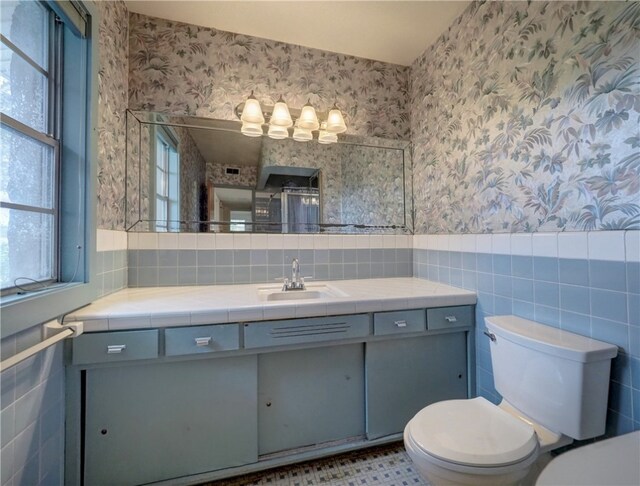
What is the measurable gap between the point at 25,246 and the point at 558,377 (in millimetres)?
2030

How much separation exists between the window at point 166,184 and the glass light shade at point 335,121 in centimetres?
107

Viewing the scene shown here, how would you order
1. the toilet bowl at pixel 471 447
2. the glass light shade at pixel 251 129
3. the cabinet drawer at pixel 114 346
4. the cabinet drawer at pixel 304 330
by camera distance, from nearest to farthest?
the toilet bowl at pixel 471 447, the cabinet drawer at pixel 114 346, the cabinet drawer at pixel 304 330, the glass light shade at pixel 251 129

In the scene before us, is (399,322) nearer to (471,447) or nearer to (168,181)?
(471,447)

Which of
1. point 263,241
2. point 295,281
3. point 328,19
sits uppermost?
point 328,19

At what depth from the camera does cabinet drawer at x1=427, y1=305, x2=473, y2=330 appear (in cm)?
152

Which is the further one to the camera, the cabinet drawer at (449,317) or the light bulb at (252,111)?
the light bulb at (252,111)

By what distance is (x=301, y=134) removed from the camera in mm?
1975

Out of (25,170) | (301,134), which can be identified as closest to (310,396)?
(25,170)

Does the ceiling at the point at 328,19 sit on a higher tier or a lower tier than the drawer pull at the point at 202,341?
higher

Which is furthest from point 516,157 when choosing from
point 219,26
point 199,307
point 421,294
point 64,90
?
point 64,90

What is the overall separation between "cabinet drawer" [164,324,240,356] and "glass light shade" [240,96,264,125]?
135 cm

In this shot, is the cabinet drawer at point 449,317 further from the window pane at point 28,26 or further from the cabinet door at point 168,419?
the window pane at point 28,26

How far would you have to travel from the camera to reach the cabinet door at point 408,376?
1459 mm

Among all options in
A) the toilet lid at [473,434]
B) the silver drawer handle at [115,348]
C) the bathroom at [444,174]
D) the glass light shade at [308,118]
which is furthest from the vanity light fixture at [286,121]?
the toilet lid at [473,434]
